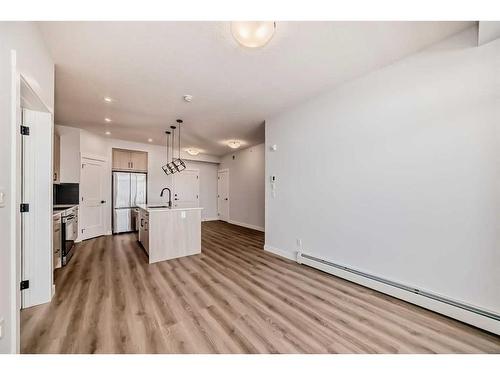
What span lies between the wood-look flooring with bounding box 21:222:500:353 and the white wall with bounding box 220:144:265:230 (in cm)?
318

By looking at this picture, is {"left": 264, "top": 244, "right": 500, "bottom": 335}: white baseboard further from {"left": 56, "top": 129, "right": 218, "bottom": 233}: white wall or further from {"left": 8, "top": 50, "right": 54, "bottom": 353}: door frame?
{"left": 56, "top": 129, "right": 218, "bottom": 233}: white wall

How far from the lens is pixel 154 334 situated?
1.64 meters

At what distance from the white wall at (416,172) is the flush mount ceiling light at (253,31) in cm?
166

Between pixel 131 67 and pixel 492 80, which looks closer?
pixel 492 80

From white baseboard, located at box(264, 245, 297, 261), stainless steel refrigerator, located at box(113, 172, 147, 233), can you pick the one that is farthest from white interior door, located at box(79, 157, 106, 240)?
white baseboard, located at box(264, 245, 297, 261)

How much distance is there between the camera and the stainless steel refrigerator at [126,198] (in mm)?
5383

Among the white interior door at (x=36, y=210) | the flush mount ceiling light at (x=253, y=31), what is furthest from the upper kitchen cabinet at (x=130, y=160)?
the flush mount ceiling light at (x=253, y=31)

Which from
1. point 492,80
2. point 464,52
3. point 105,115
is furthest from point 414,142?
point 105,115

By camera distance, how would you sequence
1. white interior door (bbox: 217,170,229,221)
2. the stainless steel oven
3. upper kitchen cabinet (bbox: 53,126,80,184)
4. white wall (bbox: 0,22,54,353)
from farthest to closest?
1. white interior door (bbox: 217,170,229,221)
2. upper kitchen cabinet (bbox: 53,126,80,184)
3. the stainless steel oven
4. white wall (bbox: 0,22,54,353)

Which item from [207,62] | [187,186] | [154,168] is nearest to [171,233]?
[207,62]

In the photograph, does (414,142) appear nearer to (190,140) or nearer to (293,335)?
(293,335)

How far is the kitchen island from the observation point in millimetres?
3363

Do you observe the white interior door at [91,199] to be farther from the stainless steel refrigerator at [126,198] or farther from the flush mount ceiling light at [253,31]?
the flush mount ceiling light at [253,31]

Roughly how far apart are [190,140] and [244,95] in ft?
10.3
